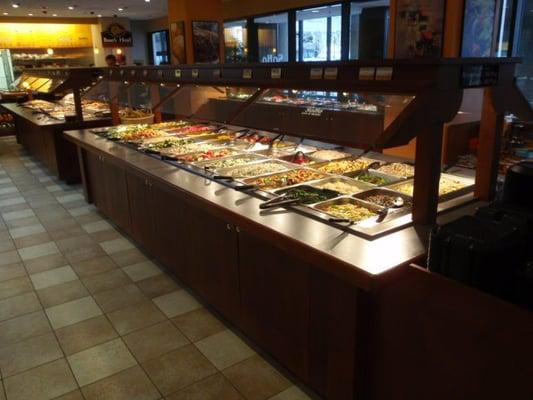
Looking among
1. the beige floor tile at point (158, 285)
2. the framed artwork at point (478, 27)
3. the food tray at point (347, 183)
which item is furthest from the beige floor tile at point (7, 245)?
the framed artwork at point (478, 27)

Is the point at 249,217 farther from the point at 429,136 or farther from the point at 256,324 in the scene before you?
the point at 429,136

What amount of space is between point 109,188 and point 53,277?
1136 millimetres

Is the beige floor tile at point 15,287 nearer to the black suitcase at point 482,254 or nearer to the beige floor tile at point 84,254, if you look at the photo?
the beige floor tile at point 84,254

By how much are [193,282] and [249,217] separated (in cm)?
112

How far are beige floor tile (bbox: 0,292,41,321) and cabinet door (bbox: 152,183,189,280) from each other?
95cm

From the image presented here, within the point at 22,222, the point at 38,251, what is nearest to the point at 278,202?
the point at 38,251

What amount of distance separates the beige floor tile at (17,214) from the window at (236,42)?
6.37 metres

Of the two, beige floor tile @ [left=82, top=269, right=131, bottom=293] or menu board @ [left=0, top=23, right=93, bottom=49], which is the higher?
menu board @ [left=0, top=23, right=93, bottom=49]

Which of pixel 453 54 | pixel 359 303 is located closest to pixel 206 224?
pixel 359 303

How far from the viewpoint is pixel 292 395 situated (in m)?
2.33

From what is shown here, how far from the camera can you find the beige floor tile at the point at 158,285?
3.39m

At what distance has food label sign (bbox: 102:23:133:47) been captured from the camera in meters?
13.4

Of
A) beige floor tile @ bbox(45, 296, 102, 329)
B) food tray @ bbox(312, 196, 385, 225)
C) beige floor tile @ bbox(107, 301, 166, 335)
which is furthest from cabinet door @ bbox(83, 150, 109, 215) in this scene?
food tray @ bbox(312, 196, 385, 225)

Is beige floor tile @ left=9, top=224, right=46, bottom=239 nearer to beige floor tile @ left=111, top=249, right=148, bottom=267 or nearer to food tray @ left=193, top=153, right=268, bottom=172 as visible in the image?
beige floor tile @ left=111, top=249, right=148, bottom=267
